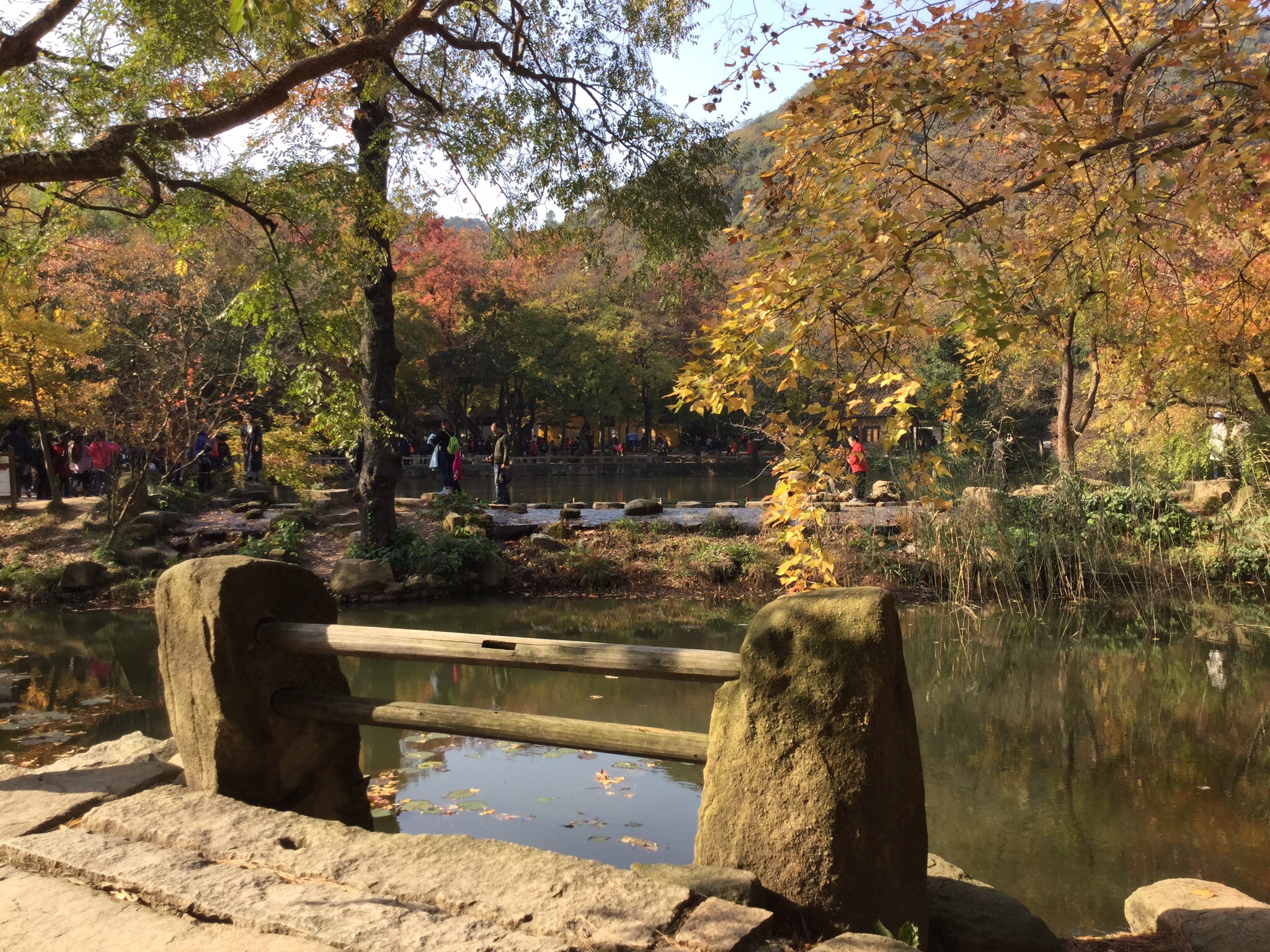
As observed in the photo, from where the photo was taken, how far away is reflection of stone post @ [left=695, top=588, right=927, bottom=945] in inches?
107

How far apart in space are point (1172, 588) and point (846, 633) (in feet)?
37.1

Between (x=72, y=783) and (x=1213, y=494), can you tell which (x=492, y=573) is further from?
(x=1213, y=494)

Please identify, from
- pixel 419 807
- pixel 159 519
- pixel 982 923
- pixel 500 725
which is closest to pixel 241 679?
pixel 500 725

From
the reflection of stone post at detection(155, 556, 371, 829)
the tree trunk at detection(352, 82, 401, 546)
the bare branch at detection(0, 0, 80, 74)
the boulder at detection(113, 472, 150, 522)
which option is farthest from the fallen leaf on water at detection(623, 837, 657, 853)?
the boulder at detection(113, 472, 150, 522)

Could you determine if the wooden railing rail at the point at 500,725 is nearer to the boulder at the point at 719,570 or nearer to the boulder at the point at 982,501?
the boulder at the point at 982,501

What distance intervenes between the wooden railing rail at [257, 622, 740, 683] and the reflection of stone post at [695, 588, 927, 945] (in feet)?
0.59

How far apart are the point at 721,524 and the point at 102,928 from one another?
1353 centimetres

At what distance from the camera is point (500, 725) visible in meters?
3.38

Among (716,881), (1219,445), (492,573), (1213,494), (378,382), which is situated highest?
(378,382)

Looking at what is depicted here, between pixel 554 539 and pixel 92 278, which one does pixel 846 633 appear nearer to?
pixel 554 539

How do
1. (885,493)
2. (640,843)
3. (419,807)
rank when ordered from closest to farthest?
(640,843)
(419,807)
(885,493)

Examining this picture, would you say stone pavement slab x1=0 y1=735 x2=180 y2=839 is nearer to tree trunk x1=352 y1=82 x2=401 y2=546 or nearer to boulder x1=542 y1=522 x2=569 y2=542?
tree trunk x1=352 y1=82 x2=401 y2=546

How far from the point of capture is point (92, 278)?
1988 centimetres

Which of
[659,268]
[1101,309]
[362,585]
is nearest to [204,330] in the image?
[362,585]
